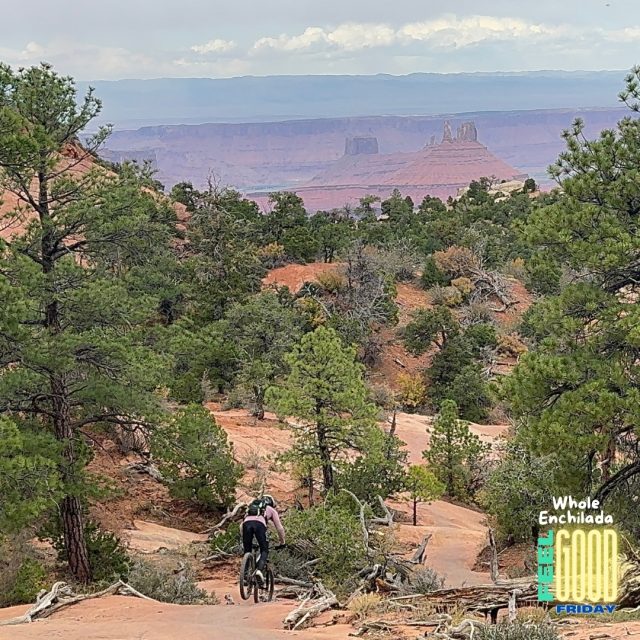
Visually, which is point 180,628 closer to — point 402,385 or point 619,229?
point 619,229

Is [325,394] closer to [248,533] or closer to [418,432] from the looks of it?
[248,533]

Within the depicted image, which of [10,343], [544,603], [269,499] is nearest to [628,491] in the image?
[544,603]

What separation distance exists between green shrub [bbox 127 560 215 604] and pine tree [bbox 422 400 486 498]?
11.8 meters

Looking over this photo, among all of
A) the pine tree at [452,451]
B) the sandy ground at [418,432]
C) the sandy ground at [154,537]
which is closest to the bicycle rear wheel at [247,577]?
the sandy ground at [154,537]

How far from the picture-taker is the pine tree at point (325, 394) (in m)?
16.1

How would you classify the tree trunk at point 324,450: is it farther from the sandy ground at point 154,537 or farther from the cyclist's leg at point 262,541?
the cyclist's leg at point 262,541

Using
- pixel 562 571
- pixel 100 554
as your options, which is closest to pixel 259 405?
pixel 100 554

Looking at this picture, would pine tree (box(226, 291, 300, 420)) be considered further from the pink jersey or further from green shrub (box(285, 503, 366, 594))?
the pink jersey

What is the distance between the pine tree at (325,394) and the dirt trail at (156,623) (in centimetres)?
616

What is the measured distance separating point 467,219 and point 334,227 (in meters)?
12.8

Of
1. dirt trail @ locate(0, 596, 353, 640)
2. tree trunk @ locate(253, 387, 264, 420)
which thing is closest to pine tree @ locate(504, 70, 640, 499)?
dirt trail @ locate(0, 596, 353, 640)

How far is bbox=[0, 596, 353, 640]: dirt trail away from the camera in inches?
313

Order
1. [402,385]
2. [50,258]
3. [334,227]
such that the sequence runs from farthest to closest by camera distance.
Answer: [334,227], [402,385], [50,258]

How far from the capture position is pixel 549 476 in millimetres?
15820
